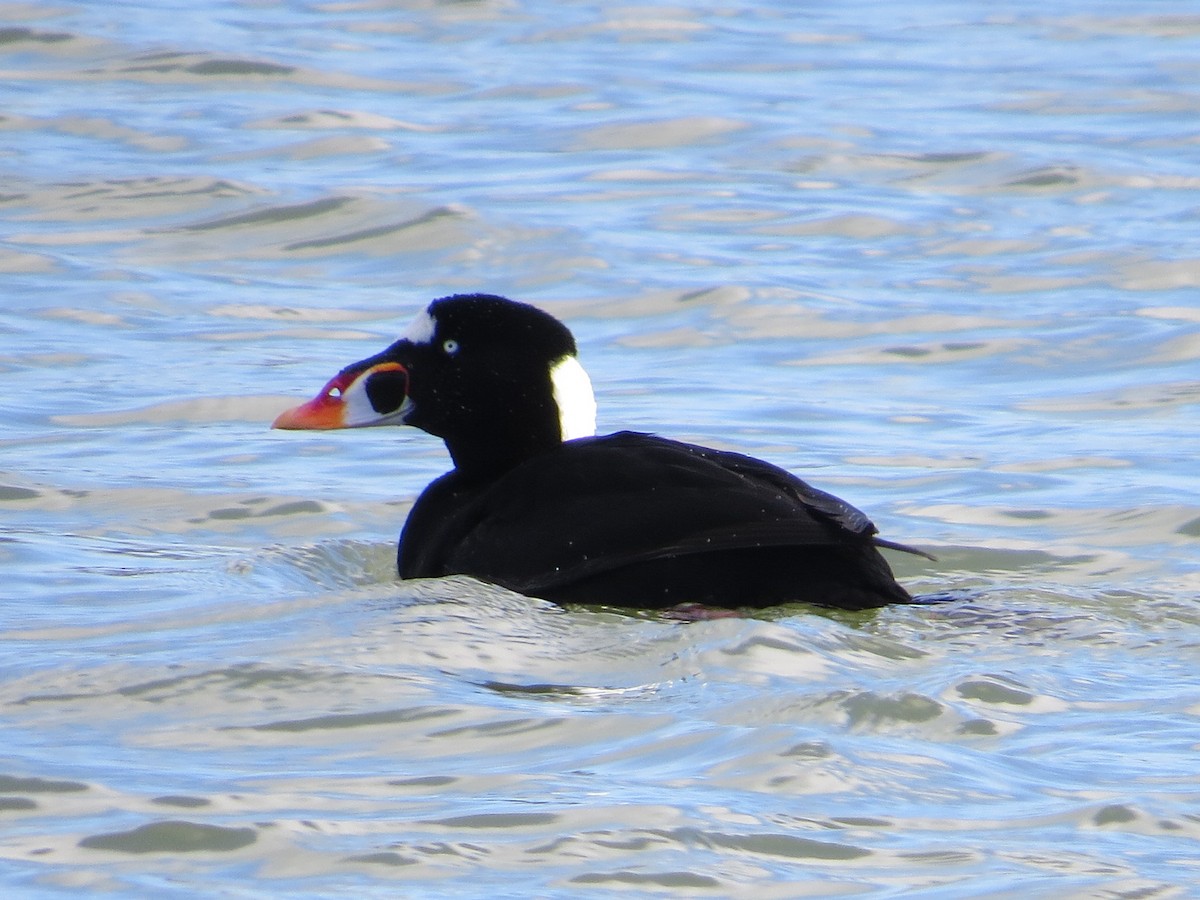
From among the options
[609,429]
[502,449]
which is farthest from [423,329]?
[609,429]

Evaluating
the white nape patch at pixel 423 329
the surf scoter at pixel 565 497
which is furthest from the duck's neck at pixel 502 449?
the white nape patch at pixel 423 329

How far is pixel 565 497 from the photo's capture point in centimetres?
533

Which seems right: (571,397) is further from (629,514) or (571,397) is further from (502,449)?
(629,514)

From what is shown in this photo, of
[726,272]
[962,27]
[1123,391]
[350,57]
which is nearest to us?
[1123,391]

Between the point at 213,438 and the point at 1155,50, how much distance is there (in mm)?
10963

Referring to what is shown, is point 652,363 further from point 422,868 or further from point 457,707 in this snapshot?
point 422,868

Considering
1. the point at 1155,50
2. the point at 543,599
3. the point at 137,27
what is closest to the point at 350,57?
the point at 137,27

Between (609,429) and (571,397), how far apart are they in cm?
210

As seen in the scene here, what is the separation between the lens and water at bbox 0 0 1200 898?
3.86 meters

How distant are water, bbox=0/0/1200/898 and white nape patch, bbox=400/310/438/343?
Result: 0.66 m

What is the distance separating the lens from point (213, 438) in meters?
7.78

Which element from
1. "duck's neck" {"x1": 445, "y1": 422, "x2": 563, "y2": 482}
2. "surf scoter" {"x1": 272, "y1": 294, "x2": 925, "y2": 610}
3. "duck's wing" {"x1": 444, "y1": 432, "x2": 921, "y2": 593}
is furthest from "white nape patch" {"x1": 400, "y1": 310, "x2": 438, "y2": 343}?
"duck's wing" {"x1": 444, "y1": 432, "x2": 921, "y2": 593}

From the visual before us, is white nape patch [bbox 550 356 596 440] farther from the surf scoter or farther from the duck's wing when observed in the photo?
the duck's wing

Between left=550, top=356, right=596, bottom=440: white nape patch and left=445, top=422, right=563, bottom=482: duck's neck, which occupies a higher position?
left=550, top=356, right=596, bottom=440: white nape patch
